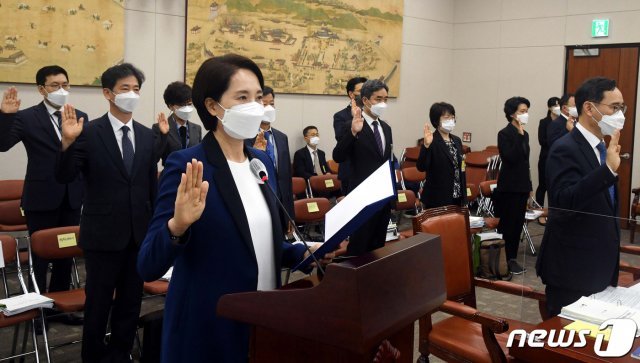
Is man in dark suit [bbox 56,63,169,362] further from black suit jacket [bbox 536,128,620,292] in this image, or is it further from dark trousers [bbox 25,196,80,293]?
black suit jacket [bbox 536,128,620,292]

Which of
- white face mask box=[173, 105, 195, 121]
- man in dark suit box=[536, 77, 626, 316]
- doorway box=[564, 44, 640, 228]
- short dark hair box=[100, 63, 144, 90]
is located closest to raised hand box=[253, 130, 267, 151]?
white face mask box=[173, 105, 195, 121]

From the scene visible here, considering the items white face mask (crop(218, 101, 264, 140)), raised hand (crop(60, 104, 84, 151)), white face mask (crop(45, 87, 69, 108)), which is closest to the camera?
white face mask (crop(218, 101, 264, 140))

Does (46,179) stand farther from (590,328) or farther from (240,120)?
(590,328)

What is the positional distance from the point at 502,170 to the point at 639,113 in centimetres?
388

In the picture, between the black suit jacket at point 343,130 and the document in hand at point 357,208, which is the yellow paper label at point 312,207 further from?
the document in hand at point 357,208

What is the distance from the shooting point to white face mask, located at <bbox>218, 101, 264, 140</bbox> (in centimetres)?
184

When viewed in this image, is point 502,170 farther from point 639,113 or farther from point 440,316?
point 639,113

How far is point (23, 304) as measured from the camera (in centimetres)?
329

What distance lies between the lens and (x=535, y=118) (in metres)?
9.84

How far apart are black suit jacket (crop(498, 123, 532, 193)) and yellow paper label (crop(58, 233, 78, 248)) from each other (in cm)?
427

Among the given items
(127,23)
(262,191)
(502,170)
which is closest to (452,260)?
(262,191)

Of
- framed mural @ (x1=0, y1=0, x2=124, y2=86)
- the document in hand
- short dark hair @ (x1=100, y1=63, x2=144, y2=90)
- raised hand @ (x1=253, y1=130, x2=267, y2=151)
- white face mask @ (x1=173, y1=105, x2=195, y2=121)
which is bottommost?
the document in hand

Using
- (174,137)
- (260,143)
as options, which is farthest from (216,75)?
(174,137)

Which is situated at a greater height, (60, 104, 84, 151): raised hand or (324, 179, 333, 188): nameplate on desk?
(60, 104, 84, 151): raised hand
